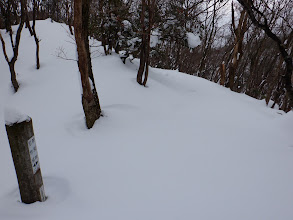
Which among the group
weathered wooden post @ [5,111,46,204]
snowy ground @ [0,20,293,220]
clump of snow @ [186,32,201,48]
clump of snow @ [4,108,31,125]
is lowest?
snowy ground @ [0,20,293,220]

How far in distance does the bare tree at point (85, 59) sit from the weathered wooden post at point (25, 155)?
2050mm

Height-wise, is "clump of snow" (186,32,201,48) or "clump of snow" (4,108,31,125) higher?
"clump of snow" (186,32,201,48)

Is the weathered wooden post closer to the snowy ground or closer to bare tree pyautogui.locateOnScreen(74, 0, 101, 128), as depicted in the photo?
the snowy ground

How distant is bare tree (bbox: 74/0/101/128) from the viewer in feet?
10.7

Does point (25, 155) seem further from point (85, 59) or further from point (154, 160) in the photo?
point (85, 59)

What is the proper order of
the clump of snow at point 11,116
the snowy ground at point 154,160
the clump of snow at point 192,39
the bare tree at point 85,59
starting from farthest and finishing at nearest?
the clump of snow at point 192,39 < the bare tree at point 85,59 < the snowy ground at point 154,160 < the clump of snow at point 11,116

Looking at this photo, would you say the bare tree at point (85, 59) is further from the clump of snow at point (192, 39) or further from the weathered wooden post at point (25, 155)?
the clump of snow at point (192, 39)

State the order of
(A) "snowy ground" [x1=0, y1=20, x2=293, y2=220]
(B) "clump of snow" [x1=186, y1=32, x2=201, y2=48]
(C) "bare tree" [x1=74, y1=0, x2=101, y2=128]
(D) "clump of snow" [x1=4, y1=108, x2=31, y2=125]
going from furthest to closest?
(B) "clump of snow" [x1=186, y1=32, x2=201, y2=48], (C) "bare tree" [x1=74, y1=0, x2=101, y2=128], (A) "snowy ground" [x1=0, y1=20, x2=293, y2=220], (D) "clump of snow" [x1=4, y1=108, x2=31, y2=125]

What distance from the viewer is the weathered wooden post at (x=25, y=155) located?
160 cm

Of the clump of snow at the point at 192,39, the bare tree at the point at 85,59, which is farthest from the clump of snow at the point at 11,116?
the clump of snow at the point at 192,39

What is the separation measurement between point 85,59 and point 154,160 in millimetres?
2323

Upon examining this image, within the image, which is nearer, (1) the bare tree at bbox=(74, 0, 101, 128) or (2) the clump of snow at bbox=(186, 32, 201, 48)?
(1) the bare tree at bbox=(74, 0, 101, 128)

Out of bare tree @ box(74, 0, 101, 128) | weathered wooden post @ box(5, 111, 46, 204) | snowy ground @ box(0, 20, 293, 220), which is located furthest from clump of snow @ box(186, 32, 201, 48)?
weathered wooden post @ box(5, 111, 46, 204)

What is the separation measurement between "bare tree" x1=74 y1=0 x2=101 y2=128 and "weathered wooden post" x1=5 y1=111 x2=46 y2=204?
2050 millimetres
